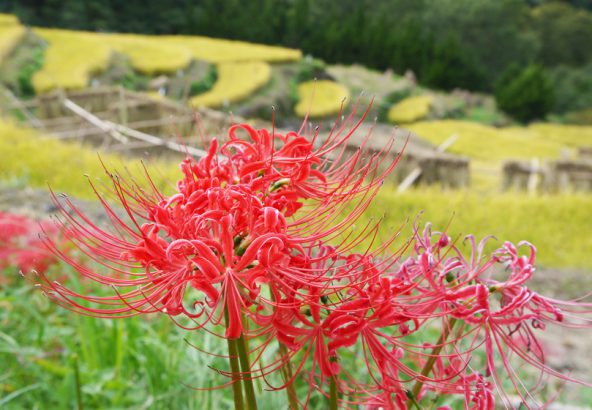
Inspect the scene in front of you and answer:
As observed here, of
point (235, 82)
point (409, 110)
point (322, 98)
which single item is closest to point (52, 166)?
point (235, 82)

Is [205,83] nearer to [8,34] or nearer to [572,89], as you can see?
[8,34]

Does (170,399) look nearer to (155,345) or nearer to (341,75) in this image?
(155,345)

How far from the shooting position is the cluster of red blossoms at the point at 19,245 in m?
1.83

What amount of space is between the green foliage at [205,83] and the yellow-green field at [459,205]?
26.3 ft

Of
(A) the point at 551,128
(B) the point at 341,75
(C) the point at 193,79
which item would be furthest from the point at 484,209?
(A) the point at 551,128

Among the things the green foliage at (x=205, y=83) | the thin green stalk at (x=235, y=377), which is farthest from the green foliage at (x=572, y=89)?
the thin green stalk at (x=235, y=377)

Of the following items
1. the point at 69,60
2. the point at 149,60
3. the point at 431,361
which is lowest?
the point at 431,361

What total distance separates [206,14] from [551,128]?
38.6ft

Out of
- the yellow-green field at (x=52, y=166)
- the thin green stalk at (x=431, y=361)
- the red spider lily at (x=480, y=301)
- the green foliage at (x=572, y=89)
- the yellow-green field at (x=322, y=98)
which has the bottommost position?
the thin green stalk at (x=431, y=361)

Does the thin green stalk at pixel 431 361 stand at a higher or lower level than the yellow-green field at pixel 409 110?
lower

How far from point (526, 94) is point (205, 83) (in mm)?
11043

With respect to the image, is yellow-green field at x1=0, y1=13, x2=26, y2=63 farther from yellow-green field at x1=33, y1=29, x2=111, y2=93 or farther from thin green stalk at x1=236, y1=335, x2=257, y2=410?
thin green stalk at x1=236, y1=335, x2=257, y2=410

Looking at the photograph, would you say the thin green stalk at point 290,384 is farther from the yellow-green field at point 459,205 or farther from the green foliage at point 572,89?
the green foliage at point 572,89

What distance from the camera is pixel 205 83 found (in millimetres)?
12922
